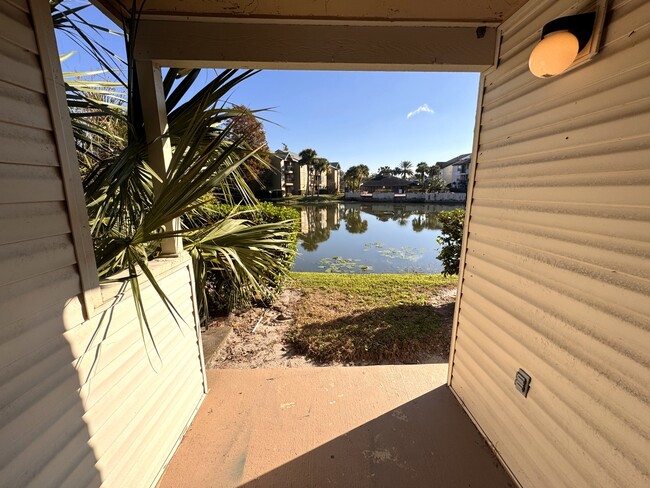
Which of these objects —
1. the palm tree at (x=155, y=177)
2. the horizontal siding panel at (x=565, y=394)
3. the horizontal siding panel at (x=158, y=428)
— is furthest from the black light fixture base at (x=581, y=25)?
the horizontal siding panel at (x=158, y=428)

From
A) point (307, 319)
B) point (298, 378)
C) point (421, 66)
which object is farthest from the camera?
point (307, 319)

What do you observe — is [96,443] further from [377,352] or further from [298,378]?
[377,352]

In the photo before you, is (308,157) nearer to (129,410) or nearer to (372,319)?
(372,319)

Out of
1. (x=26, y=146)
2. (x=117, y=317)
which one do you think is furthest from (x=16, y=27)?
(x=117, y=317)

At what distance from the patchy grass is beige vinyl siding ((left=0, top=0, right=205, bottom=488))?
1.88 meters

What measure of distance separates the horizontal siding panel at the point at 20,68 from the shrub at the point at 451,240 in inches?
164

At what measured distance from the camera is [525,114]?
1.37 metres

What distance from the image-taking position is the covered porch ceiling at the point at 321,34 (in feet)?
4.74

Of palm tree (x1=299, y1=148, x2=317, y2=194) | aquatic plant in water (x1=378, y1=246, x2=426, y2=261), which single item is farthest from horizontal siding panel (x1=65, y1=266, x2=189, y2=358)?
palm tree (x1=299, y1=148, x2=317, y2=194)

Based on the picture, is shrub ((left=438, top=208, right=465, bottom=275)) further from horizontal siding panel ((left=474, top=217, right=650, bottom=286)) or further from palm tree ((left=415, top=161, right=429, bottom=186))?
palm tree ((left=415, top=161, right=429, bottom=186))

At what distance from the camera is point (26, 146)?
33.3 inches

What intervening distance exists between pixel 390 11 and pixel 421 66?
1.11 ft

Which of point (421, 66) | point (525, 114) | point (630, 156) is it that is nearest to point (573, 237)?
point (630, 156)

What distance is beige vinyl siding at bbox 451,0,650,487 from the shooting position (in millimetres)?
898
